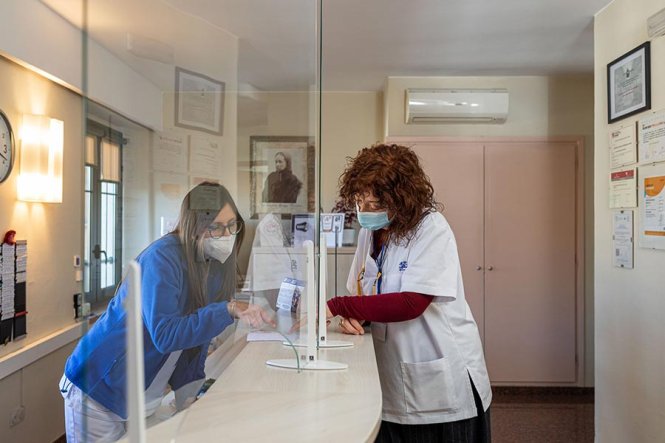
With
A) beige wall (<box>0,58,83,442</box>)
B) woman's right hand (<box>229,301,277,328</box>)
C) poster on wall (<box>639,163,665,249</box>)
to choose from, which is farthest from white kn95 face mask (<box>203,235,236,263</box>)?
poster on wall (<box>639,163,665,249</box>)

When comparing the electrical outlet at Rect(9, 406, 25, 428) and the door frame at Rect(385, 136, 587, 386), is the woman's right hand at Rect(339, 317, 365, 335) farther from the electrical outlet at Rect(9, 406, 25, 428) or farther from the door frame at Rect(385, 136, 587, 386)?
the door frame at Rect(385, 136, 587, 386)

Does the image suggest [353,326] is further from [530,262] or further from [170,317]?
[530,262]

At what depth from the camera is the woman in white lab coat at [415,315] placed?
1.46 metres

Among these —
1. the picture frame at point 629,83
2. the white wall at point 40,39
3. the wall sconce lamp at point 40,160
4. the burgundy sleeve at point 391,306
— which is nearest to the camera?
the burgundy sleeve at point 391,306

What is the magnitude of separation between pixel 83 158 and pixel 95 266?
143 mm

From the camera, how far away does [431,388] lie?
149cm

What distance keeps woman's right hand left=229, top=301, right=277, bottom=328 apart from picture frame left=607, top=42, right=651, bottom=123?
210 centimetres

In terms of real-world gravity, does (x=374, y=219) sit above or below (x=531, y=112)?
below

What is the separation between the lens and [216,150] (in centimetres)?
80

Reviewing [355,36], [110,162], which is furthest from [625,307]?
[110,162]

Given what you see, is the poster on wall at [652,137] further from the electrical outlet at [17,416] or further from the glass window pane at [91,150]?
the electrical outlet at [17,416]

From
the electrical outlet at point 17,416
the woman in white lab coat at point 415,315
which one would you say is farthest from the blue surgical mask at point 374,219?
the electrical outlet at point 17,416

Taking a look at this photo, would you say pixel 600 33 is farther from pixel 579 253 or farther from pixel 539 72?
pixel 579 253

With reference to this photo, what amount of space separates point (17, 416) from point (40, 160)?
130 centimetres
